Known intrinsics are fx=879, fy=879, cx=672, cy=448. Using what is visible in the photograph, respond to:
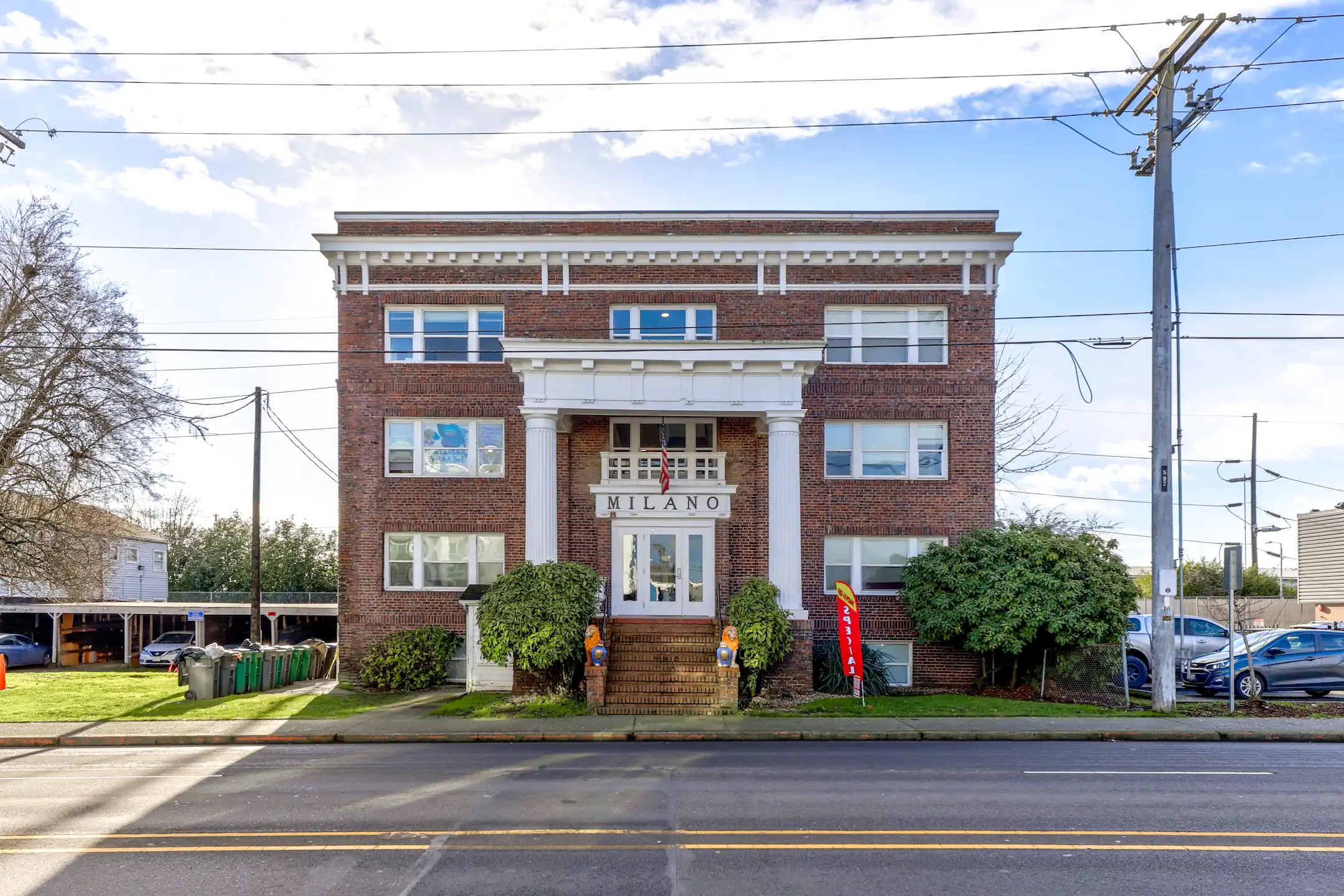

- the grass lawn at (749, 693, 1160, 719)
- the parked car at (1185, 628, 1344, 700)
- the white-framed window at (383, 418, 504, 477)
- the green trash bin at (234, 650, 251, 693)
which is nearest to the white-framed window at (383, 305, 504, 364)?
the white-framed window at (383, 418, 504, 477)

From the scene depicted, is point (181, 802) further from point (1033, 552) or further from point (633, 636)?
point (1033, 552)

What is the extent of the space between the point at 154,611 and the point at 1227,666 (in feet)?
128

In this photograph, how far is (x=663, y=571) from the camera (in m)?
20.7

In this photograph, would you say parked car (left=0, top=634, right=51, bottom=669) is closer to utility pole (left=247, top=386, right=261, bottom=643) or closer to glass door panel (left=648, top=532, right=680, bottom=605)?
utility pole (left=247, top=386, right=261, bottom=643)

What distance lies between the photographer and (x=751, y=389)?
19.2 meters

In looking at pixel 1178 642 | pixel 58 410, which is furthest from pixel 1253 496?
pixel 58 410

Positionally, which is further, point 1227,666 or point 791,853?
point 1227,666

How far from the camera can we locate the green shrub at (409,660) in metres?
19.9

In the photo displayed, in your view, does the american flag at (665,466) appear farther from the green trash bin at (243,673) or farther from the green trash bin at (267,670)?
the green trash bin at (267,670)

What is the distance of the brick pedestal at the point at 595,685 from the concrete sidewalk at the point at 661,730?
718mm

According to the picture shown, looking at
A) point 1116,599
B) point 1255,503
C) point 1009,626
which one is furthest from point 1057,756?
point 1255,503

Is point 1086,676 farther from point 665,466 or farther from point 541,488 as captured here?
point 541,488

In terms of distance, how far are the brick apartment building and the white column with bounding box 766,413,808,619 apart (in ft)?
5.13

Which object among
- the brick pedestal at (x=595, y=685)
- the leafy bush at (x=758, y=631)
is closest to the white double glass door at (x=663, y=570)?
the leafy bush at (x=758, y=631)
